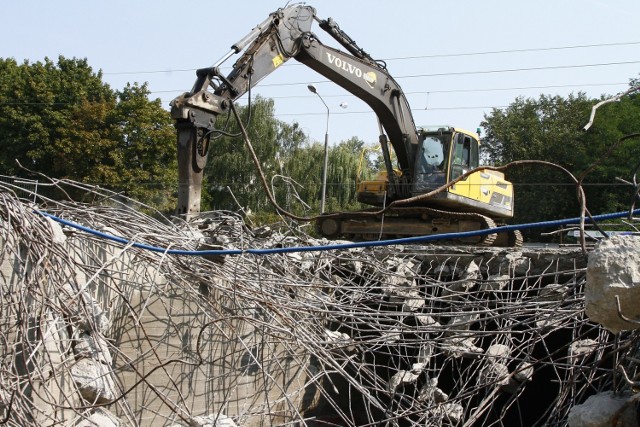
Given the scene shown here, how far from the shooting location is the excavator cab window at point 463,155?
14981 millimetres

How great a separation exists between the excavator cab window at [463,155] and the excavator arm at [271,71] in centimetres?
85

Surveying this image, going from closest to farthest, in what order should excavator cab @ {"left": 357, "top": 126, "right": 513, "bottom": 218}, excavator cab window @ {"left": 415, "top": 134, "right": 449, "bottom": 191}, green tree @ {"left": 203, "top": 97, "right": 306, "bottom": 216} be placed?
1. excavator cab @ {"left": 357, "top": 126, "right": 513, "bottom": 218}
2. excavator cab window @ {"left": 415, "top": 134, "right": 449, "bottom": 191}
3. green tree @ {"left": 203, "top": 97, "right": 306, "bottom": 216}

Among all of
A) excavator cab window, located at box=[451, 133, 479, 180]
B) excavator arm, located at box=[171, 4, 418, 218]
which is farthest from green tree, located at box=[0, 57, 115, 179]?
excavator cab window, located at box=[451, 133, 479, 180]

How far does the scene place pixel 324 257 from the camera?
8.09 meters

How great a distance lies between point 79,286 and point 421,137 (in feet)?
36.2

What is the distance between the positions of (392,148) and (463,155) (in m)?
1.46

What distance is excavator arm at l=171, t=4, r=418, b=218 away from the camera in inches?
420

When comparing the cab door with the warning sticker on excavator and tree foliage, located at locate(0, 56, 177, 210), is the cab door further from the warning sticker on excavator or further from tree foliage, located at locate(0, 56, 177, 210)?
tree foliage, located at locate(0, 56, 177, 210)

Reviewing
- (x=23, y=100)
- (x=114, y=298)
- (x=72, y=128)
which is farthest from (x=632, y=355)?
(x=23, y=100)

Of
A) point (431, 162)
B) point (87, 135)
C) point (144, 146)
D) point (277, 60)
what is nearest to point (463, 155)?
point (431, 162)

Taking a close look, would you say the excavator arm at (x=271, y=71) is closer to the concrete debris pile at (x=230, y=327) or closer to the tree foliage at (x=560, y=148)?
the concrete debris pile at (x=230, y=327)

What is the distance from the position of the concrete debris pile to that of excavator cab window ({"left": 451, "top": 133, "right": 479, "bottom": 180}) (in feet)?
15.9

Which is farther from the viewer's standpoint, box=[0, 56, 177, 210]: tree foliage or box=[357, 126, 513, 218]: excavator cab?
box=[0, 56, 177, 210]: tree foliage

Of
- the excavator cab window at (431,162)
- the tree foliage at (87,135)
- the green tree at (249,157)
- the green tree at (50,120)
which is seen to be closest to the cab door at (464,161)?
the excavator cab window at (431,162)
